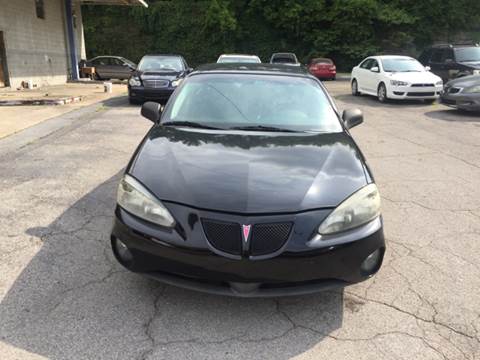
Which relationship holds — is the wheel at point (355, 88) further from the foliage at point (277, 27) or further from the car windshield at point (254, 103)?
the foliage at point (277, 27)

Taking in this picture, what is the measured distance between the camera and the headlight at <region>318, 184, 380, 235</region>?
103 inches

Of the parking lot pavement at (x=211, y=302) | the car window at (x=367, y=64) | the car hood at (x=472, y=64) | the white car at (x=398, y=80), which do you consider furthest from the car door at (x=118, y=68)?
the parking lot pavement at (x=211, y=302)

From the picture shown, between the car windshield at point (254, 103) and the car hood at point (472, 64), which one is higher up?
the car hood at point (472, 64)

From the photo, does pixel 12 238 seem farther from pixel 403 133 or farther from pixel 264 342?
pixel 403 133

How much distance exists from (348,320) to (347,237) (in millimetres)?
585

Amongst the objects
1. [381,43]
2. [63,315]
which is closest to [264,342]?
[63,315]

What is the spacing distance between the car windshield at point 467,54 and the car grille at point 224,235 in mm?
15538

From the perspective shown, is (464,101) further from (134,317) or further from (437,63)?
(134,317)

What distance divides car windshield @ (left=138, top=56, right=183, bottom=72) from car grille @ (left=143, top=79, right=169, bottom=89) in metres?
0.92

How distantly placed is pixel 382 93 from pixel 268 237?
12909mm

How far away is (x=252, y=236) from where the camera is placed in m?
2.50

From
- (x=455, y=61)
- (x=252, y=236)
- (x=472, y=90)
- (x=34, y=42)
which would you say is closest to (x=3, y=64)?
(x=34, y=42)

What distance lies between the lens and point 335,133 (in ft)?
12.1

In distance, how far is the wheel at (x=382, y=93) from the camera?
14.0 m
